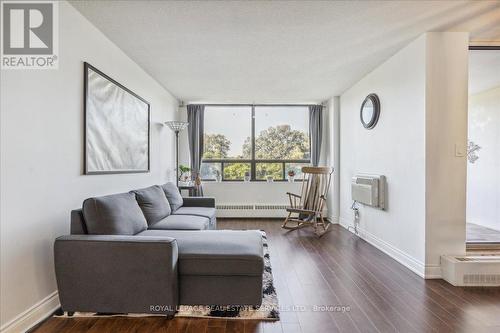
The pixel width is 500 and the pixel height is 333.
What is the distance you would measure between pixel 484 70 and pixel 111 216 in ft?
16.7

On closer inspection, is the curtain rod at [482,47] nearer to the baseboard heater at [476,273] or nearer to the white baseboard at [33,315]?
the baseboard heater at [476,273]

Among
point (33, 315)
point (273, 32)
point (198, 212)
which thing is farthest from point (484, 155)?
point (33, 315)

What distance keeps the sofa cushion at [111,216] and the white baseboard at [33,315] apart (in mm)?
563

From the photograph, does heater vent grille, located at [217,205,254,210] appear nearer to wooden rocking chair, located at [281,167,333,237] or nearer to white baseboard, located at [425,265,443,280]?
wooden rocking chair, located at [281,167,333,237]

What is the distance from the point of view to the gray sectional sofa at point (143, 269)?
192cm

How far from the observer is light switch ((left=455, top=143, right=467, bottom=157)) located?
280 cm

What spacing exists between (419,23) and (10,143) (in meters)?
3.47

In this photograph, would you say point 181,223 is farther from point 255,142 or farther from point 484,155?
point 484,155

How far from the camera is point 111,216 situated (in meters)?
2.27

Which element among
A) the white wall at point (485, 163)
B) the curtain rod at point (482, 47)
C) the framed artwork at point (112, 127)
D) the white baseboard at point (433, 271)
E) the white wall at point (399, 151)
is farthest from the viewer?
the white wall at point (485, 163)

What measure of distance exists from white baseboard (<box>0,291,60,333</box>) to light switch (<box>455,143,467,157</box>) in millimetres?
3866

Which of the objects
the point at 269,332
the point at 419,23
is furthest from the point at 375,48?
the point at 269,332

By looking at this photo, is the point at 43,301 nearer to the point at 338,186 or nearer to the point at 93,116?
the point at 93,116

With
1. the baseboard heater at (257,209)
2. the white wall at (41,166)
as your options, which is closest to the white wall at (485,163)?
the baseboard heater at (257,209)
